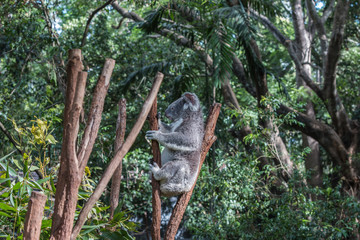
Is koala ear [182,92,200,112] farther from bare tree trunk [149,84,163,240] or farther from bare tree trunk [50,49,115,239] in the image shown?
bare tree trunk [50,49,115,239]

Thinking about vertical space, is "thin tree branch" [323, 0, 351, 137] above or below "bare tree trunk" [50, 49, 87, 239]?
above

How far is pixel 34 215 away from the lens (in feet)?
5.03

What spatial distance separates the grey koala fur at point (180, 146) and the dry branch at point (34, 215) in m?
1.15

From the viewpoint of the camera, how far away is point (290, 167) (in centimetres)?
606

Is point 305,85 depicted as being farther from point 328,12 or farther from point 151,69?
point 151,69

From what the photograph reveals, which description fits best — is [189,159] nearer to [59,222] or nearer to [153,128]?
[153,128]

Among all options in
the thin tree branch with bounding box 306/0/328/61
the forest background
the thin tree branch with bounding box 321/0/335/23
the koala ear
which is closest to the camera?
the koala ear

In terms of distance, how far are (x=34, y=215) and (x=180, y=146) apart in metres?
1.42

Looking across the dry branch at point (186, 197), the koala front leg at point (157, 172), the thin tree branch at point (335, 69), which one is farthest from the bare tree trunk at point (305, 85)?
the koala front leg at point (157, 172)

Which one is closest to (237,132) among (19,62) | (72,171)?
(19,62)

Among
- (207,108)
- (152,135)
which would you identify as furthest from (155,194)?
(207,108)

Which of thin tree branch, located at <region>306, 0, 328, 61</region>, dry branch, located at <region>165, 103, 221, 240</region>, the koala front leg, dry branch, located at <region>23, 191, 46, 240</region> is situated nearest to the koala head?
dry branch, located at <region>165, 103, 221, 240</region>

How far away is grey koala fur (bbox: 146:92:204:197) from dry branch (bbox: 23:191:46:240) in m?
1.15

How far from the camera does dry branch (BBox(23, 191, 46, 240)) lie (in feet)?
4.96
